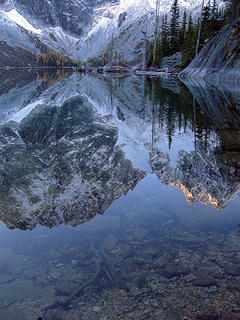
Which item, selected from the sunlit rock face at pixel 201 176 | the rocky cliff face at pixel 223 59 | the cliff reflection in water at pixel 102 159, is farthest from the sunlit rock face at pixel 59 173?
→ the rocky cliff face at pixel 223 59

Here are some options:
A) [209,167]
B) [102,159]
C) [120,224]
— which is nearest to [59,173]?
[102,159]

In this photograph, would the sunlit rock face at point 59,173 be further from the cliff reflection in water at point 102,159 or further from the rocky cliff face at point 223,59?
the rocky cliff face at point 223,59

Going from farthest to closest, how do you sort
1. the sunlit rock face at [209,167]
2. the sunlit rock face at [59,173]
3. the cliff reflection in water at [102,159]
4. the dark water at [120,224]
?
1. the sunlit rock face at [209,167]
2. the cliff reflection in water at [102,159]
3. the sunlit rock face at [59,173]
4. the dark water at [120,224]

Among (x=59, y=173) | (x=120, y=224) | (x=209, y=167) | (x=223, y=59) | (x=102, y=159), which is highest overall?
(x=223, y=59)

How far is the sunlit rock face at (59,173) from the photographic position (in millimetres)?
8883

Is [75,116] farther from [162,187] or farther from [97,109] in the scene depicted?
[162,187]

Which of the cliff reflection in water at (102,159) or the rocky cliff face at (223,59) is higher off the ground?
the rocky cliff face at (223,59)

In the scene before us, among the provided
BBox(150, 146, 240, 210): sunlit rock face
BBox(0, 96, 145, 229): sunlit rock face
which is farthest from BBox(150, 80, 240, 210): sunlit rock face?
BBox(0, 96, 145, 229): sunlit rock face

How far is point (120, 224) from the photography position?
8.13 metres

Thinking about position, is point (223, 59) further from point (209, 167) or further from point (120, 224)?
point (120, 224)

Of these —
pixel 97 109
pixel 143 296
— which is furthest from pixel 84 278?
pixel 97 109

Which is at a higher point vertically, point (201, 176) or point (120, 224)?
point (201, 176)

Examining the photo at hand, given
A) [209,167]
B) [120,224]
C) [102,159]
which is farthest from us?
[102,159]

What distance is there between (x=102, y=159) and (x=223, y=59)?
122ft
